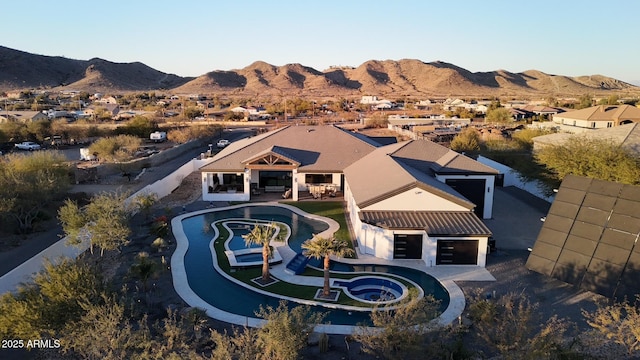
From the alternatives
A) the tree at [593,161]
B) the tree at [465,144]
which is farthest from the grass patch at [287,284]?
the tree at [465,144]

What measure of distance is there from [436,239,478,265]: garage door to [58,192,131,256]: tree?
47.7ft

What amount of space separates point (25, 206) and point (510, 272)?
25193 millimetres

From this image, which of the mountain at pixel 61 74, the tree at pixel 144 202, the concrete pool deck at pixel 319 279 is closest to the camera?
the concrete pool deck at pixel 319 279

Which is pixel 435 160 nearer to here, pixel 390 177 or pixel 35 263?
pixel 390 177

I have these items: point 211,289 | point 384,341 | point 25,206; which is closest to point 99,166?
point 25,206

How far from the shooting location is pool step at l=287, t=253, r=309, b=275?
2030 cm

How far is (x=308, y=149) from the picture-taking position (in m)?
36.1

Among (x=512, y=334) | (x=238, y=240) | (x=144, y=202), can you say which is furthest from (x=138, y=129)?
(x=512, y=334)

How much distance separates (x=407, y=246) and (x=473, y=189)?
9115 mm

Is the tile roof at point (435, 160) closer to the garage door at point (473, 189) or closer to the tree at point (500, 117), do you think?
the garage door at point (473, 189)

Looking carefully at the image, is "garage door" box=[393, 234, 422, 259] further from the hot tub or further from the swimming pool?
the hot tub

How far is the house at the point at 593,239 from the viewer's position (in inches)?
698

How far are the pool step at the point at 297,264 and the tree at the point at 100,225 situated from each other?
7477 mm

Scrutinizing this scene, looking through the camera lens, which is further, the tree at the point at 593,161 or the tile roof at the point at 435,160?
the tile roof at the point at 435,160
